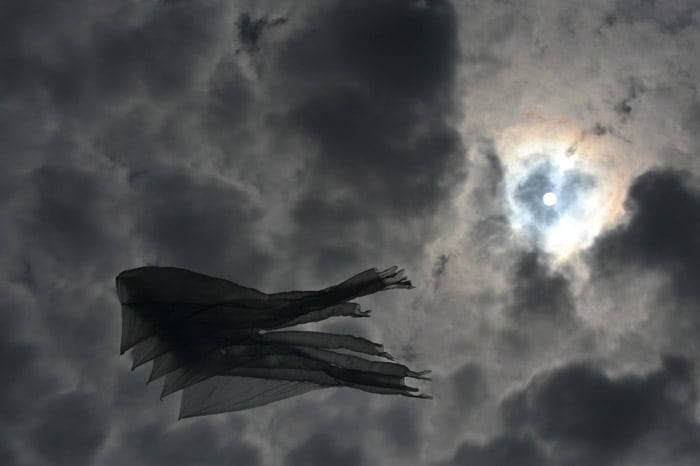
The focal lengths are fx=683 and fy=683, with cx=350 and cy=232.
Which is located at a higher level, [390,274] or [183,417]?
[390,274]

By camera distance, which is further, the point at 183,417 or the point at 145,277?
the point at 183,417

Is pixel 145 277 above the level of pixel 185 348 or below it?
above

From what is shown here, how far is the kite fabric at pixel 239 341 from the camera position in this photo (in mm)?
20047

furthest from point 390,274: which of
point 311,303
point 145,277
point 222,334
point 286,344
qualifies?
point 145,277

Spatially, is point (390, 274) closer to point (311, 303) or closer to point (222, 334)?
point (311, 303)

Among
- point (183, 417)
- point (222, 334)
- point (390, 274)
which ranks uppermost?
point (390, 274)

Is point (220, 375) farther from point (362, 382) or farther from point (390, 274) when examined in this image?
point (390, 274)

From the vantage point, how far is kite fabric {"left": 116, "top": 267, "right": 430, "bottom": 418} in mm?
20047

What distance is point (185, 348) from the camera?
20578 mm

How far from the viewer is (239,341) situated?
2100cm

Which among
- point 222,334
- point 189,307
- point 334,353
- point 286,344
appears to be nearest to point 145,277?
Answer: point 189,307

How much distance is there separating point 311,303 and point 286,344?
181 cm

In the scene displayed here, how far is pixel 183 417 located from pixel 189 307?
4311 mm

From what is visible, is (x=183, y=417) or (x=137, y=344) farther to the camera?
(x=183, y=417)
